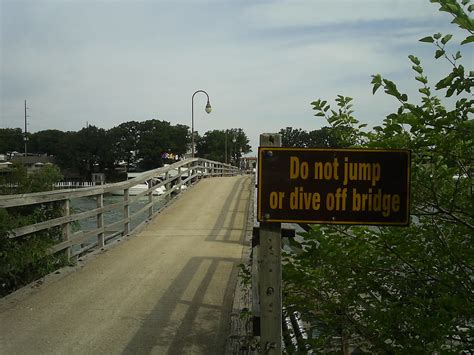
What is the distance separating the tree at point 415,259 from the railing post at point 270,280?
1.04 ft

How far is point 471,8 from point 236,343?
111 inches

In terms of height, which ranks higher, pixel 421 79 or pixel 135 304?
pixel 421 79

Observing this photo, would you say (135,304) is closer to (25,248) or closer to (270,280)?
(25,248)

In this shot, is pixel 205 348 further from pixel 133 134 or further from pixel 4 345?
pixel 133 134

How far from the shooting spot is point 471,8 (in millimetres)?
2033

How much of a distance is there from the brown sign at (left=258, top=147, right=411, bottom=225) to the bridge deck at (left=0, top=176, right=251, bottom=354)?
2156 millimetres

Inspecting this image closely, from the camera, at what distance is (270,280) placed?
2.29 meters

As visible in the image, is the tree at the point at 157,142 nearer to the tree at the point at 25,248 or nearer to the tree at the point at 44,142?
the tree at the point at 44,142

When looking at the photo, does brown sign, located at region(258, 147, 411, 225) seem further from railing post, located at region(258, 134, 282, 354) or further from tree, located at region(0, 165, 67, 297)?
tree, located at region(0, 165, 67, 297)

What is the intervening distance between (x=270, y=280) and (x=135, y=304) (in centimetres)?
306

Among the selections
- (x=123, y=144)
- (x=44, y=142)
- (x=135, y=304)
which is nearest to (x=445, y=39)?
(x=135, y=304)

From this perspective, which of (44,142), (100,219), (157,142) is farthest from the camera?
(157,142)

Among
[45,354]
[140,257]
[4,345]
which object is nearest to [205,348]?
[45,354]

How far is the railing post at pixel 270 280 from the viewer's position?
2270mm
